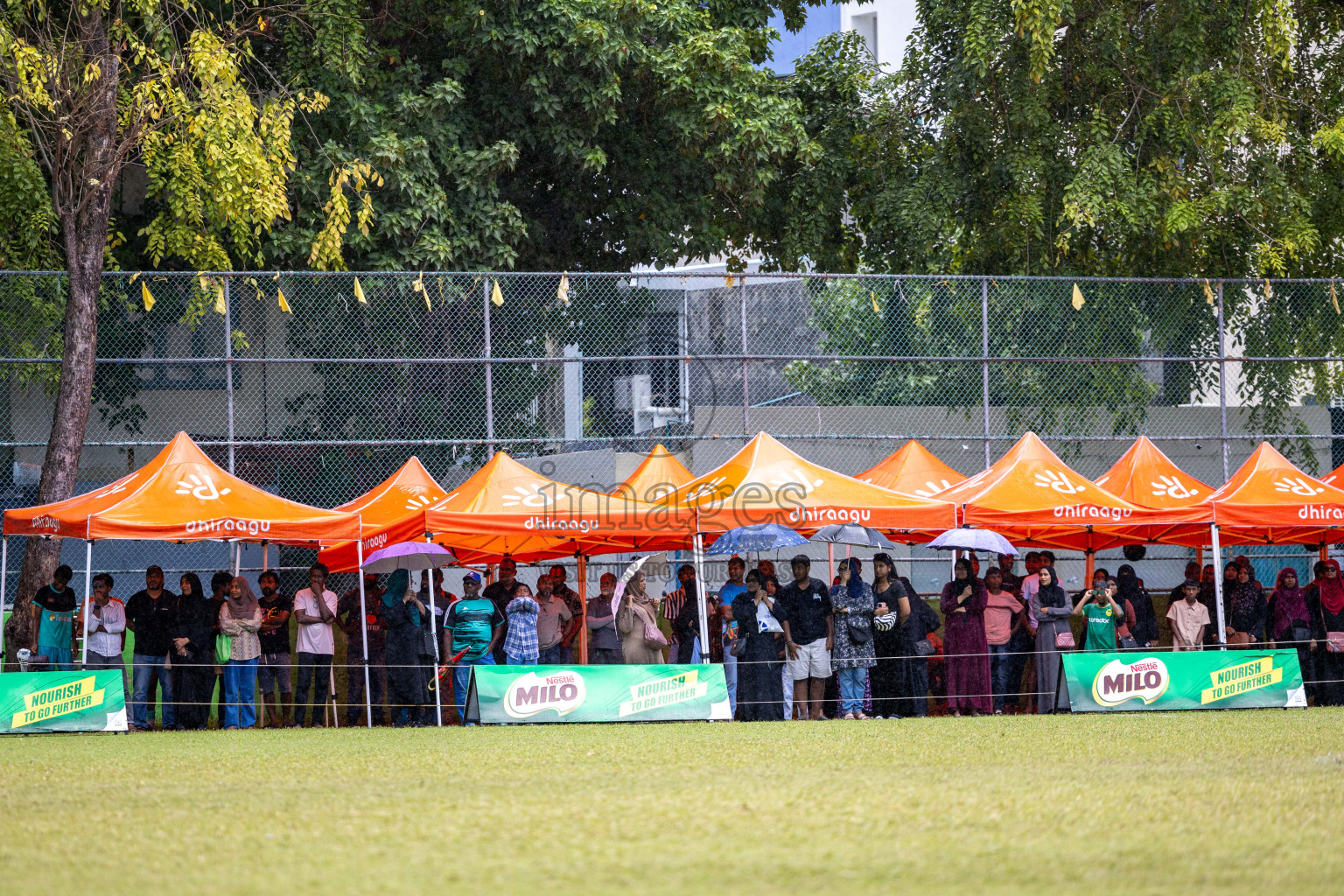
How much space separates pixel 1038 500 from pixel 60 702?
10513mm

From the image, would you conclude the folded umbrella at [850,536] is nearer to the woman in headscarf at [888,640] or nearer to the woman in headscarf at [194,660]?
the woman in headscarf at [888,640]

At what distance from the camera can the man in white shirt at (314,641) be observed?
1636 cm

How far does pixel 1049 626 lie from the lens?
16.6m

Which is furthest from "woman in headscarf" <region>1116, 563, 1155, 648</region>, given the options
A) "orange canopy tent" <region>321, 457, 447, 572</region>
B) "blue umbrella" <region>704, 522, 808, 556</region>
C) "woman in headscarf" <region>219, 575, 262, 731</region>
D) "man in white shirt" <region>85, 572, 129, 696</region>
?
"man in white shirt" <region>85, 572, 129, 696</region>

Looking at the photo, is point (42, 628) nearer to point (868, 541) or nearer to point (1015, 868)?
point (868, 541)

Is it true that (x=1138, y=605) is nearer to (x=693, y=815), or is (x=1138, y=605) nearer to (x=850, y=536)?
(x=850, y=536)

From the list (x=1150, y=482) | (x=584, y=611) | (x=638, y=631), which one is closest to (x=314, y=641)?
(x=584, y=611)

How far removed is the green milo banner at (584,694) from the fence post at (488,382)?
151 inches

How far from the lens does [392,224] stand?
19.5 metres

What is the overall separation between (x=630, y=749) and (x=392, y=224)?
9931 mm

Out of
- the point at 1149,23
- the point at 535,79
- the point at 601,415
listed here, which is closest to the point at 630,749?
the point at 601,415

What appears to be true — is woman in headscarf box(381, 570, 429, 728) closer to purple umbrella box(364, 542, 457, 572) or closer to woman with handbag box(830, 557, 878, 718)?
purple umbrella box(364, 542, 457, 572)

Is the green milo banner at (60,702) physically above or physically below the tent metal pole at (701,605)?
below

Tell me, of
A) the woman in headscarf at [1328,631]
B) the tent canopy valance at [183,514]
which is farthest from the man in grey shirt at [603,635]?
the woman in headscarf at [1328,631]
